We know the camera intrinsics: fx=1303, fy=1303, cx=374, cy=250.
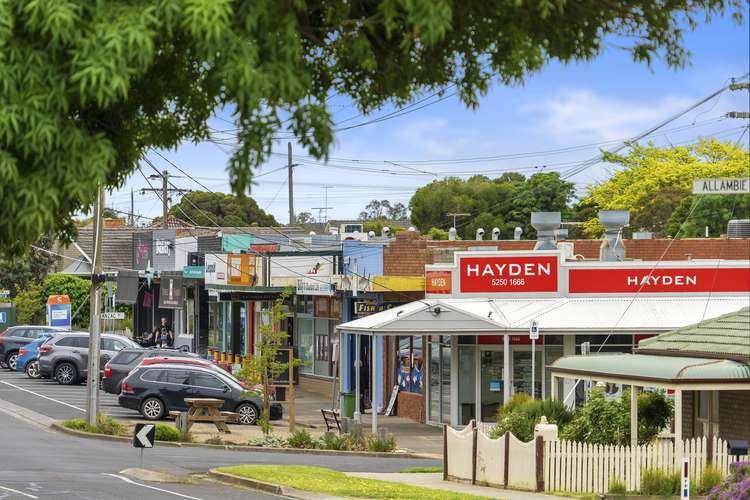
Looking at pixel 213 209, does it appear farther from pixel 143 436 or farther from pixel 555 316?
pixel 143 436

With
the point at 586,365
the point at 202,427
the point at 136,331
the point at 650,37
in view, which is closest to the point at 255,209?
the point at 136,331

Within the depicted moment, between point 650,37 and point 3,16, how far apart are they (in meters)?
5.12

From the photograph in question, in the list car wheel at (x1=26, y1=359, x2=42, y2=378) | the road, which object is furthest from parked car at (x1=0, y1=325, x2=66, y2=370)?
the road

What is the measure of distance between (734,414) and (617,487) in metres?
2.87

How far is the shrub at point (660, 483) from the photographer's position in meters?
A: 20.8

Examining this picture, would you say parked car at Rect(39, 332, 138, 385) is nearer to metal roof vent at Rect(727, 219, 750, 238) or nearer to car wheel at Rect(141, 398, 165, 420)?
car wheel at Rect(141, 398, 165, 420)

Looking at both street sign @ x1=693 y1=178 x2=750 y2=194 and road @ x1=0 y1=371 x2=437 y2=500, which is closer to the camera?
street sign @ x1=693 y1=178 x2=750 y2=194

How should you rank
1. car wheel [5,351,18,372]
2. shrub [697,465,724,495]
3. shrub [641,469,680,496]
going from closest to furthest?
shrub [697,465,724,495], shrub [641,469,680,496], car wheel [5,351,18,372]

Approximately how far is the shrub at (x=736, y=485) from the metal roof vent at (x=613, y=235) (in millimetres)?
21283

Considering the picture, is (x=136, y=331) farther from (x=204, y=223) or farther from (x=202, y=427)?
(x=204, y=223)

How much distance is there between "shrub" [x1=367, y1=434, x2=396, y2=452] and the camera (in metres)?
31.0

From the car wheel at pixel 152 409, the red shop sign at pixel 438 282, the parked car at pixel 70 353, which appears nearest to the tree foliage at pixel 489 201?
the parked car at pixel 70 353

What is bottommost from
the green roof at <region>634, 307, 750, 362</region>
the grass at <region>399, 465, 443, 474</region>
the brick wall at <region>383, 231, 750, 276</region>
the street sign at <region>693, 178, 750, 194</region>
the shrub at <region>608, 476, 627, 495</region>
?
the grass at <region>399, 465, 443, 474</region>

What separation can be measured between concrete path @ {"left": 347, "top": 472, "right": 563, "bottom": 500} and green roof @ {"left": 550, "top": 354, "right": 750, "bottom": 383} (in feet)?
8.53
